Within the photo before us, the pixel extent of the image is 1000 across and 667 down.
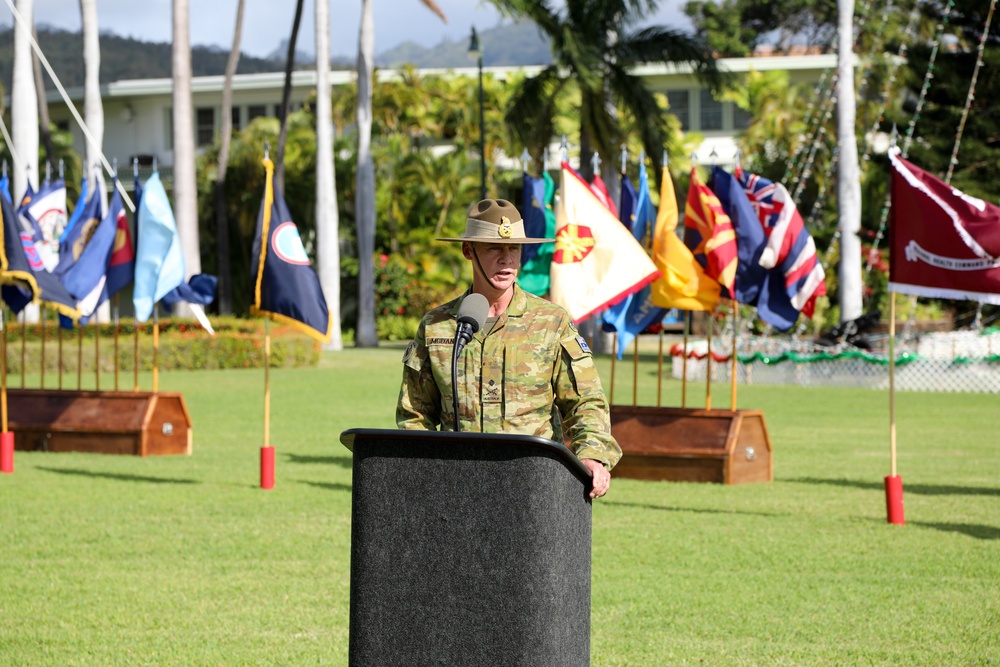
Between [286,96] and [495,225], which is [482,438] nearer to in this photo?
[495,225]

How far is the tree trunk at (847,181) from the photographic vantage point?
30.9 metres

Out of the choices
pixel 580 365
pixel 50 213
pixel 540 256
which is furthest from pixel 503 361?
pixel 50 213

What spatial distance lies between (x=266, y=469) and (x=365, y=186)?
27744 millimetres

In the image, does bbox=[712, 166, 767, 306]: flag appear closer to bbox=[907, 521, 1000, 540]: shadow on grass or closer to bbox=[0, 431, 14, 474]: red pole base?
bbox=[907, 521, 1000, 540]: shadow on grass

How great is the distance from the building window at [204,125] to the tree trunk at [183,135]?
20685 millimetres

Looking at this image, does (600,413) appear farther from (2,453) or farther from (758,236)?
(2,453)

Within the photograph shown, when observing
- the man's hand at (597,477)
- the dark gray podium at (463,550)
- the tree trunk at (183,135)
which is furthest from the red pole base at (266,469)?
the tree trunk at (183,135)

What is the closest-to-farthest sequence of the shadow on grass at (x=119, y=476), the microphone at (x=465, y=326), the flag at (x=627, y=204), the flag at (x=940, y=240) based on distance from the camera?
1. the microphone at (x=465, y=326)
2. the flag at (x=940, y=240)
3. the shadow on grass at (x=119, y=476)
4. the flag at (x=627, y=204)

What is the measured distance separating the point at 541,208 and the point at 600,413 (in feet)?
31.8

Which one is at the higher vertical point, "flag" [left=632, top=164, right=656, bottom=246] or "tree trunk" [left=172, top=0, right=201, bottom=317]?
"tree trunk" [left=172, top=0, right=201, bottom=317]

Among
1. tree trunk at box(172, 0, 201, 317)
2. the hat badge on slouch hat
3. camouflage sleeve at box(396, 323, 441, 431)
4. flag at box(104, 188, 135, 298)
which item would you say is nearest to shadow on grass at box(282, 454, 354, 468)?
flag at box(104, 188, 135, 298)

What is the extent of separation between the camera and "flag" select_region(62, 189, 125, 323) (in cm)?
1568

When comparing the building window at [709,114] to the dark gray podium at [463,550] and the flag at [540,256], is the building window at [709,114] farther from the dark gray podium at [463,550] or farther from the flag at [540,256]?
the dark gray podium at [463,550]

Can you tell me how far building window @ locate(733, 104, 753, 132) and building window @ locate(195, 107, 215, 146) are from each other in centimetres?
2134
